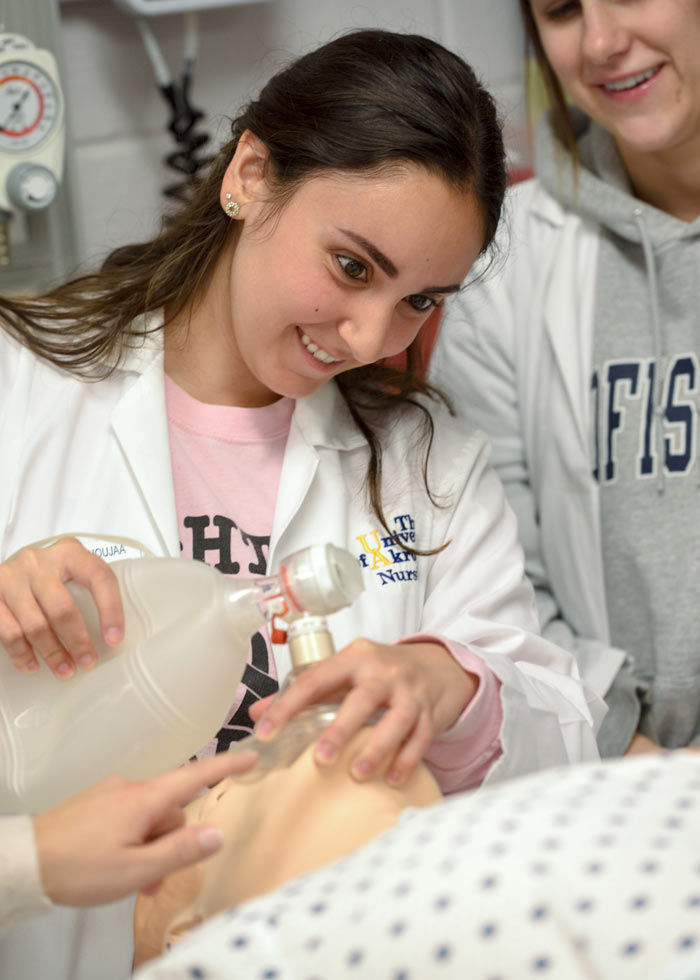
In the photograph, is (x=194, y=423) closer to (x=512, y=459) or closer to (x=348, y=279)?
(x=348, y=279)

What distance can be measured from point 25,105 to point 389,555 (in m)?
0.97

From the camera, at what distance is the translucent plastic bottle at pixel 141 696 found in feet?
2.93

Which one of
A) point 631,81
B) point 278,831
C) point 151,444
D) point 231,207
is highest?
point 631,81

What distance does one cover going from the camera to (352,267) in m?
1.17

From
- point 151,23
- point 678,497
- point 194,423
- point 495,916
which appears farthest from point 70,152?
point 495,916

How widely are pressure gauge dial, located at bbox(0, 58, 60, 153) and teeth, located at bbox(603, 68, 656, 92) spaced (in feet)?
2.82

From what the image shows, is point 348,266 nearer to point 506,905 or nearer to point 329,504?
point 329,504

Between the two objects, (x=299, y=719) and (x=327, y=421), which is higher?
(x=327, y=421)

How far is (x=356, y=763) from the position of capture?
0.82 metres

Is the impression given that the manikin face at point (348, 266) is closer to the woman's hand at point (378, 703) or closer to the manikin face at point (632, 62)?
the woman's hand at point (378, 703)

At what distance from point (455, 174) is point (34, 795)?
736mm

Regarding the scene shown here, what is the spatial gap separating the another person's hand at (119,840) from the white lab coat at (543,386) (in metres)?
1.04

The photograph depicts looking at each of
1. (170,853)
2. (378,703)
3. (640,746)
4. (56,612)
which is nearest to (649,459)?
(640,746)

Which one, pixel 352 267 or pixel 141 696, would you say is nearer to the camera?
pixel 141 696
